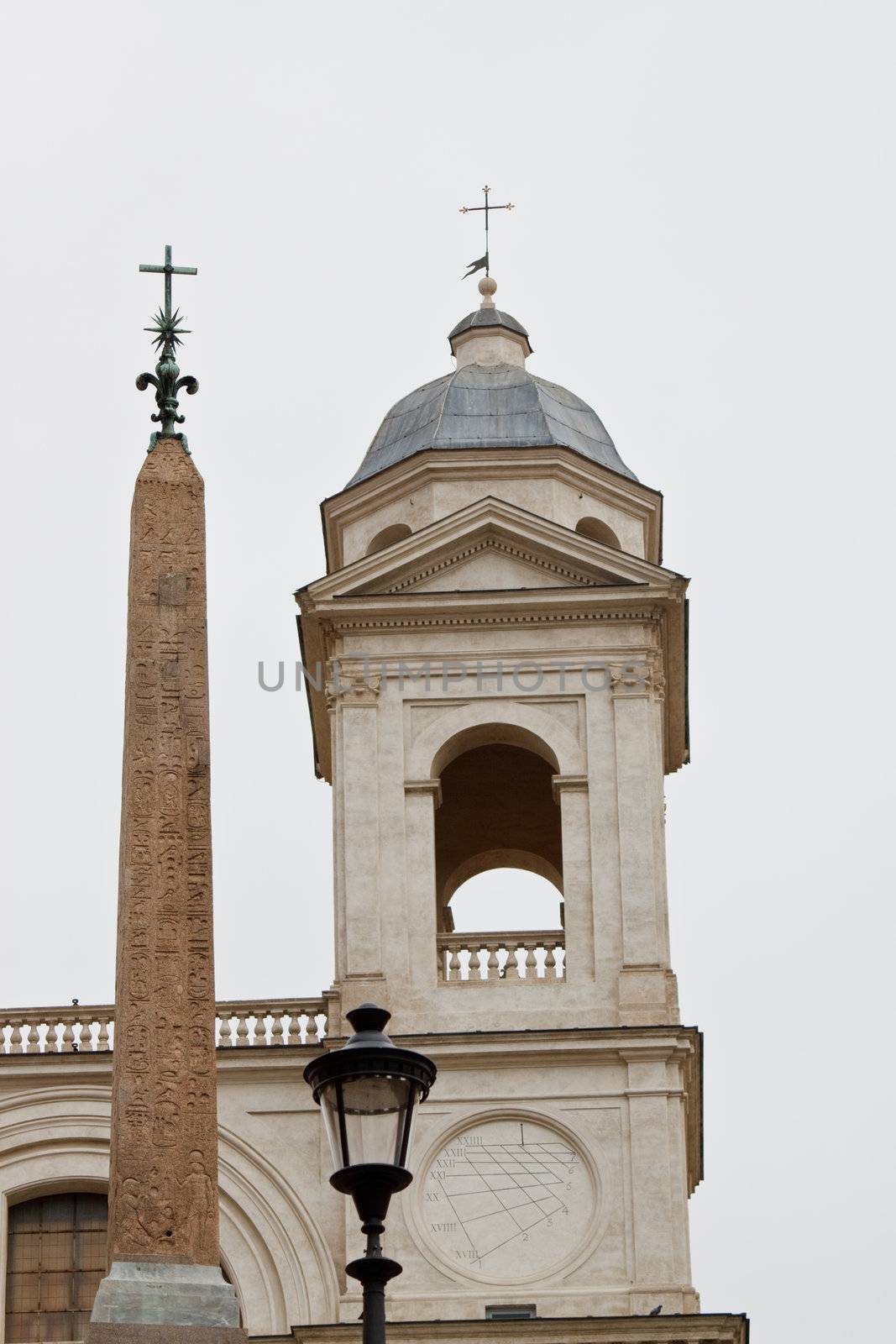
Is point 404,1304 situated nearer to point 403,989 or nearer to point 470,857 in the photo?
point 403,989

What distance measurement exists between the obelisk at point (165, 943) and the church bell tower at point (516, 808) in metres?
14.2

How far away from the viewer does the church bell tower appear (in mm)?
34938

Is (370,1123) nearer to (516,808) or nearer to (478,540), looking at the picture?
(478,540)

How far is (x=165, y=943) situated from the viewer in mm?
20844

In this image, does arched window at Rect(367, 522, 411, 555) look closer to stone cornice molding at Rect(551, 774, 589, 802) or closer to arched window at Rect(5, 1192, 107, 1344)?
stone cornice molding at Rect(551, 774, 589, 802)

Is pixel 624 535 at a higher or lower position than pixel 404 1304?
higher

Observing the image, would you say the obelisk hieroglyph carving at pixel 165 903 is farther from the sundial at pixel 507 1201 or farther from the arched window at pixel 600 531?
the arched window at pixel 600 531

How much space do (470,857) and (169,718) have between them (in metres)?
21.0

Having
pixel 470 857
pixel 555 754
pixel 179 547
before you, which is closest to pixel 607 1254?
pixel 555 754

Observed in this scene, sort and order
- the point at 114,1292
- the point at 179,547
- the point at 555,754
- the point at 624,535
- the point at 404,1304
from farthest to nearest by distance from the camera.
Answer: the point at 624,535 → the point at 555,754 → the point at 404,1304 → the point at 179,547 → the point at 114,1292

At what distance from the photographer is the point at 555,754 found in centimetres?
3753

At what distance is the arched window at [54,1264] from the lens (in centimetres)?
3516

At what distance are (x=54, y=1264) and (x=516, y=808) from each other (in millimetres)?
9603

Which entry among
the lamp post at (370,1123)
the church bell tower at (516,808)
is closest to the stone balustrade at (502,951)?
the church bell tower at (516,808)
